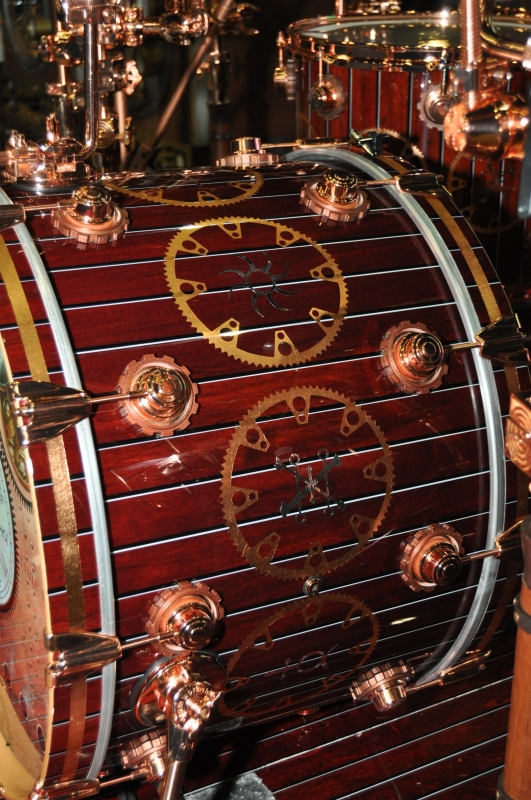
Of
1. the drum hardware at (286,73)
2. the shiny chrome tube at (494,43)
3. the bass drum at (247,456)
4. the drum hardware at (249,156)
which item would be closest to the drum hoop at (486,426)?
the bass drum at (247,456)

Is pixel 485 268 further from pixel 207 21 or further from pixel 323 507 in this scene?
pixel 207 21

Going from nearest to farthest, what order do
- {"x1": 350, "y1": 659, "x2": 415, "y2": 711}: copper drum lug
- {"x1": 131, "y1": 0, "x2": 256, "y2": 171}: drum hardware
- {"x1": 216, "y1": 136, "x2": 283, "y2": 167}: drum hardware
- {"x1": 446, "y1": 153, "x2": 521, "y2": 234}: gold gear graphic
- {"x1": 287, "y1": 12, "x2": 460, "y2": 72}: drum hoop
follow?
{"x1": 350, "y1": 659, "x2": 415, "y2": 711}: copper drum lug, {"x1": 216, "y1": 136, "x2": 283, "y2": 167}: drum hardware, {"x1": 287, "y1": 12, "x2": 460, "y2": 72}: drum hoop, {"x1": 446, "y1": 153, "x2": 521, "y2": 234}: gold gear graphic, {"x1": 131, "y1": 0, "x2": 256, "y2": 171}: drum hardware

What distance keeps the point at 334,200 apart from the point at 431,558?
60 centimetres

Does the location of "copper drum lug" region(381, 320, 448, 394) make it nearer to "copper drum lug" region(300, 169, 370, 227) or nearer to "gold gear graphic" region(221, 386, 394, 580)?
"gold gear graphic" region(221, 386, 394, 580)

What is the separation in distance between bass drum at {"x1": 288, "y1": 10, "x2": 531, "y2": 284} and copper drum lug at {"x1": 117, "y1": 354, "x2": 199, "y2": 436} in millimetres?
1036

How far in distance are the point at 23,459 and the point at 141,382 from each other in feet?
0.61

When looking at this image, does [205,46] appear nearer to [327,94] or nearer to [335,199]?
[327,94]

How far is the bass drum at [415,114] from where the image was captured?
2035mm

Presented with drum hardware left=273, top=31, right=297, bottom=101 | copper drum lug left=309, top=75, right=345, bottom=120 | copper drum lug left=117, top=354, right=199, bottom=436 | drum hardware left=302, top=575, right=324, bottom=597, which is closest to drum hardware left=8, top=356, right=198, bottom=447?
copper drum lug left=117, top=354, right=199, bottom=436

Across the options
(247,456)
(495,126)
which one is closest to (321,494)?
(247,456)

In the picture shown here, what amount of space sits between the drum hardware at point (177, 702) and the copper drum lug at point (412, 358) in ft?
1.65

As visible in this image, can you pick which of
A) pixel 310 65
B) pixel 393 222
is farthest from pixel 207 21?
pixel 393 222

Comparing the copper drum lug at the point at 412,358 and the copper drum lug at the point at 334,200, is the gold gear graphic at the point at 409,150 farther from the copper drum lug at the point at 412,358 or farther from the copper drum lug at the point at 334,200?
the copper drum lug at the point at 412,358

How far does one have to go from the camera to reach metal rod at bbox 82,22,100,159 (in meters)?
1.41
